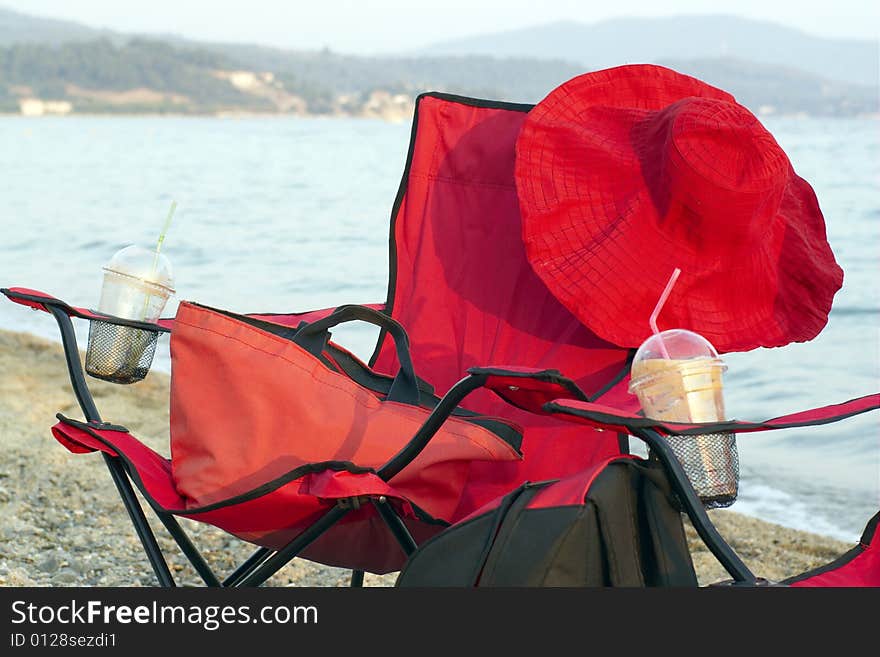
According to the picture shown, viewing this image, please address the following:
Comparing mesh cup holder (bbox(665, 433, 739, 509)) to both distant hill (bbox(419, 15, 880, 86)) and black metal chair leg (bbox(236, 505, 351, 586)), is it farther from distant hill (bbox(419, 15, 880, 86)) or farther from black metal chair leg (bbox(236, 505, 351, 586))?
distant hill (bbox(419, 15, 880, 86))

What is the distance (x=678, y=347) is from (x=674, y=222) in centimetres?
51

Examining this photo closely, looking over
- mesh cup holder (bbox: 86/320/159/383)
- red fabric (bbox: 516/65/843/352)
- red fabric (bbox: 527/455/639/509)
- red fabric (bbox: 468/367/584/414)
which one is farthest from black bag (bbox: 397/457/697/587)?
mesh cup holder (bbox: 86/320/159/383)

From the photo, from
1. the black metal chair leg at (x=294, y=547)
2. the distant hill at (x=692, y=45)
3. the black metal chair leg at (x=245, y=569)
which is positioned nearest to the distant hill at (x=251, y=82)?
the distant hill at (x=692, y=45)

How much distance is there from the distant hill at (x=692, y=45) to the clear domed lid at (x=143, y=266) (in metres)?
64.8

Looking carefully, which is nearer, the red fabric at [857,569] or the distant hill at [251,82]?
the red fabric at [857,569]

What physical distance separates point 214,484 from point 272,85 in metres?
65.5

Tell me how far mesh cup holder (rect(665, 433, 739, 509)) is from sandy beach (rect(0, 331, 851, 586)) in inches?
59.9

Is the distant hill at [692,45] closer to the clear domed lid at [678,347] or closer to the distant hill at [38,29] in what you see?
the distant hill at [38,29]

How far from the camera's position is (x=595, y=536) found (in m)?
1.38

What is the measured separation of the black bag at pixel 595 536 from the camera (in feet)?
4.52

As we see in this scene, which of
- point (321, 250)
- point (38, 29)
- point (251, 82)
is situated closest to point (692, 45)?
point (251, 82)

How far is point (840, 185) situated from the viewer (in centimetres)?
1709

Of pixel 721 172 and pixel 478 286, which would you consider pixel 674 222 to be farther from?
pixel 478 286

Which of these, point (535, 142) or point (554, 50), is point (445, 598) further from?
point (554, 50)
